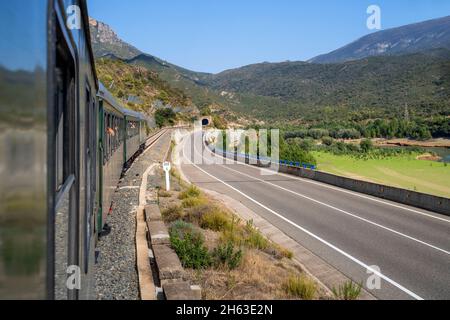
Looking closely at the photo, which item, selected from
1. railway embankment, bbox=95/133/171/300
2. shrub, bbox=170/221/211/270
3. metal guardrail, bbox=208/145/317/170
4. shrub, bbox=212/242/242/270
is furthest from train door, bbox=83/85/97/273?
metal guardrail, bbox=208/145/317/170

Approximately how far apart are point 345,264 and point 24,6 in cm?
1093

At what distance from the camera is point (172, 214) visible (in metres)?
13.3

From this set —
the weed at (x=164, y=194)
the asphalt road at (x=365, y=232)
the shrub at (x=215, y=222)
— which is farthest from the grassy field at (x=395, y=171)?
the shrub at (x=215, y=222)

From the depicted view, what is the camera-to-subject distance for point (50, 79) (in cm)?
205

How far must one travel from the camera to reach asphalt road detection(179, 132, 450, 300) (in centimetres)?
1038

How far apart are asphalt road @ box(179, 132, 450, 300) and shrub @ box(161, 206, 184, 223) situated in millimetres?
3628

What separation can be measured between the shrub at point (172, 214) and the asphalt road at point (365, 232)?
11.9 feet

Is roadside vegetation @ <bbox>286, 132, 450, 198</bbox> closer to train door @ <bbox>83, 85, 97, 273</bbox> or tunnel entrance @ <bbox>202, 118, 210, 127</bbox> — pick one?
train door @ <bbox>83, 85, 97, 273</bbox>

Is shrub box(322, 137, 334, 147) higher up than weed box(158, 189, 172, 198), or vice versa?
shrub box(322, 137, 334, 147)

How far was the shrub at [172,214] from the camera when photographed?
13.2 meters

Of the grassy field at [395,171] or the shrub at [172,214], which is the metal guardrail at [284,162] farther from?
the shrub at [172,214]

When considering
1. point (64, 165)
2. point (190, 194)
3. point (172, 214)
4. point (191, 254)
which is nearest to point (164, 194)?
point (190, 194)

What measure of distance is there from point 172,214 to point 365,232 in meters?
6.38
